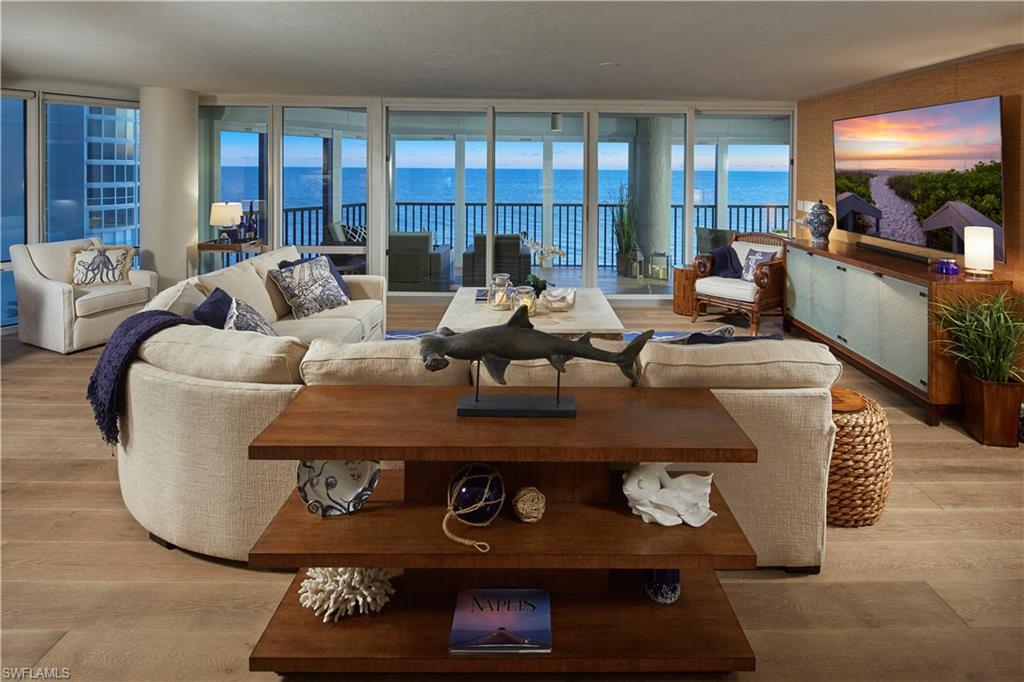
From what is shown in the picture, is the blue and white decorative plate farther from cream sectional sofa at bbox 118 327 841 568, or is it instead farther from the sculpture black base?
cream sectional sofa at bbox 118 327 841 568

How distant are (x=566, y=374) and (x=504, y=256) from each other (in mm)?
7218

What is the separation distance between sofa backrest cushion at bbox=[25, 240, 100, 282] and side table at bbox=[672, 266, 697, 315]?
220 inches

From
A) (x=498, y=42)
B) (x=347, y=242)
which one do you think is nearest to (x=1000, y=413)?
(x=498, y=42)

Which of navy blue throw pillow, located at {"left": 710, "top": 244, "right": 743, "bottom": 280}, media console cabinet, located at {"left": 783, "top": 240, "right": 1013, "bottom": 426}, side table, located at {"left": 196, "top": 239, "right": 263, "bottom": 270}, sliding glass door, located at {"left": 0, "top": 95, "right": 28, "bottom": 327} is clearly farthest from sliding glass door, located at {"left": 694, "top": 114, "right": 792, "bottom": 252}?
sliding glass door, located at {"left": 0, "top": 95, "right": 28, "bottom": 327}

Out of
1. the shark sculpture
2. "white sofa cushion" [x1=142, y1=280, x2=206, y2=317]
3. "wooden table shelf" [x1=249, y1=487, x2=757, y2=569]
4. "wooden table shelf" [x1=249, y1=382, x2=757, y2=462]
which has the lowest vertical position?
"wooden table shelf" [x1=249, y1=487, x2=757, y2=569]

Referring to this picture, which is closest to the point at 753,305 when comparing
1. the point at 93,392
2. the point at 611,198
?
the point at 611,198

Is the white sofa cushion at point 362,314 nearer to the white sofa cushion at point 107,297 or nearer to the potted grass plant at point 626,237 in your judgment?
the white sofa cushion at point 107,297

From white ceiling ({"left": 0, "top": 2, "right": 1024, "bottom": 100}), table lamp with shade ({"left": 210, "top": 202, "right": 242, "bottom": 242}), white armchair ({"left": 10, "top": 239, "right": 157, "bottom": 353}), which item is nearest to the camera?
white ceiling ({"left": 0, "top": 2, "right": 1024, "bottom": 100})

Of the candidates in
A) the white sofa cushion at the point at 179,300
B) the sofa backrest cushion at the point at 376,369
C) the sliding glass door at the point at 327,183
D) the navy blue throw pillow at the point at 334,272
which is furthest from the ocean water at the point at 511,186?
the sofa backrest cushion at the point at 376,369

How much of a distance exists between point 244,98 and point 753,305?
18.6ft

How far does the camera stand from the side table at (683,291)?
355 inches

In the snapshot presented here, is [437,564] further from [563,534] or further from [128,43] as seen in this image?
[128,43]

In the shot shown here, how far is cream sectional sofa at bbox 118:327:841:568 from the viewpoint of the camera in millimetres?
2986

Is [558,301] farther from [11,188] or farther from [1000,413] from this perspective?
[11,188]
